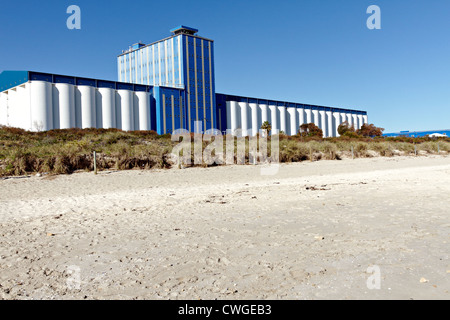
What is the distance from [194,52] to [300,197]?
173 ft

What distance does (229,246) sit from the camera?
470cm

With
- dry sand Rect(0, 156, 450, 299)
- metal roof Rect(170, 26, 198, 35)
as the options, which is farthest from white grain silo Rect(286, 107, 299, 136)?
dry sand Rect(0, 156, 450, 299)

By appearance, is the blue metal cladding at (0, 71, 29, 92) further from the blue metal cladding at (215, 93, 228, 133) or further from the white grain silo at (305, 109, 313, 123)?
the white grain silo at (305, 109, 313, 123)

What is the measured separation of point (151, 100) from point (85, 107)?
10434mm

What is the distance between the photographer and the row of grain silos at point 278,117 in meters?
63.1

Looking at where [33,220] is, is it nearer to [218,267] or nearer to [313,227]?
[218,267]

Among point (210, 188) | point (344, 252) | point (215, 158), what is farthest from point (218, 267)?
point (215, 158)

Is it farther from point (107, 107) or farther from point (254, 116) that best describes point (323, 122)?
point (107, 107)

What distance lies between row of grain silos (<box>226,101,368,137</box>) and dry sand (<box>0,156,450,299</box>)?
5097 cm

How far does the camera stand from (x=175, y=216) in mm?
6910

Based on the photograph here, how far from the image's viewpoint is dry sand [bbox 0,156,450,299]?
329 centimetres

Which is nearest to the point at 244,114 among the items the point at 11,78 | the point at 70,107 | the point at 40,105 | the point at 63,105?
the point at 70,107

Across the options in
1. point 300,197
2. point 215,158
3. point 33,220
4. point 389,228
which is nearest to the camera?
point 389,228

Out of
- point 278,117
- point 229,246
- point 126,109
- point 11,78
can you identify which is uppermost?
point 11,78
